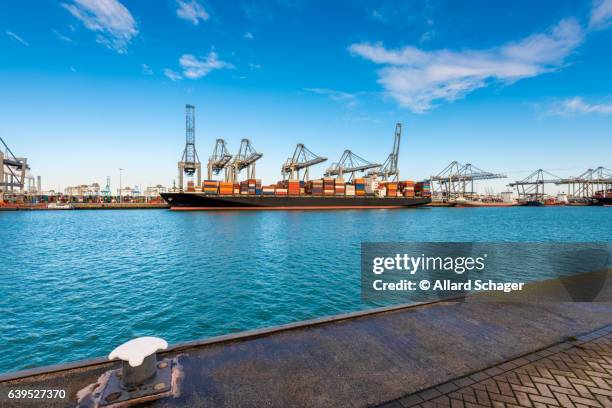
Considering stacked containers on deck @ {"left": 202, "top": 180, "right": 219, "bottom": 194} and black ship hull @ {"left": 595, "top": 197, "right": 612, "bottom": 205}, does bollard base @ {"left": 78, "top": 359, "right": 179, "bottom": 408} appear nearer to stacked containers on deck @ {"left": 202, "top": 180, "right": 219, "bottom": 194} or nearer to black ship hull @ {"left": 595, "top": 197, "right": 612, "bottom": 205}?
stacked containers on deck @ {"left": 202, "top": 180, "right": 219, "bottom": 194}

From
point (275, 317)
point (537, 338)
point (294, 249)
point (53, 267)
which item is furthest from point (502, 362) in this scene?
point (53, 267)

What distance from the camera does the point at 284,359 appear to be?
4.31 meters

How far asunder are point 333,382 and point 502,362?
2.72m

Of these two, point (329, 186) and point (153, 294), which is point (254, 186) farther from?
point (153, 294)

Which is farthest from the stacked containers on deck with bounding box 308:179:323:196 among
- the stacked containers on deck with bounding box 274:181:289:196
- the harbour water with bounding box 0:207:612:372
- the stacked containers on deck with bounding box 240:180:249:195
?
the harbour water with bounding box 0:207:612:372

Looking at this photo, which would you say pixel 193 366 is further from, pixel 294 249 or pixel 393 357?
pixel 294 249

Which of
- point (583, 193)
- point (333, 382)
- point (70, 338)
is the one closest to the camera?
point (333, 382)

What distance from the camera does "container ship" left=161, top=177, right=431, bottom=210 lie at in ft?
221

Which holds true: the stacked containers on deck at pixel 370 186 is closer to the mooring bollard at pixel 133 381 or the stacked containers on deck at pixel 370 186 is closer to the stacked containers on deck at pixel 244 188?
the stacked containers on deck at pixel 244 188

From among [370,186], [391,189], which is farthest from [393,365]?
[391,189]

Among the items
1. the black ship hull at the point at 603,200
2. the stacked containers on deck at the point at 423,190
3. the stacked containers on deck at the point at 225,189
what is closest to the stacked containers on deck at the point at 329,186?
the stacked containers on deck at the point at 225,189

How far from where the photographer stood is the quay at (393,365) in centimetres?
347
